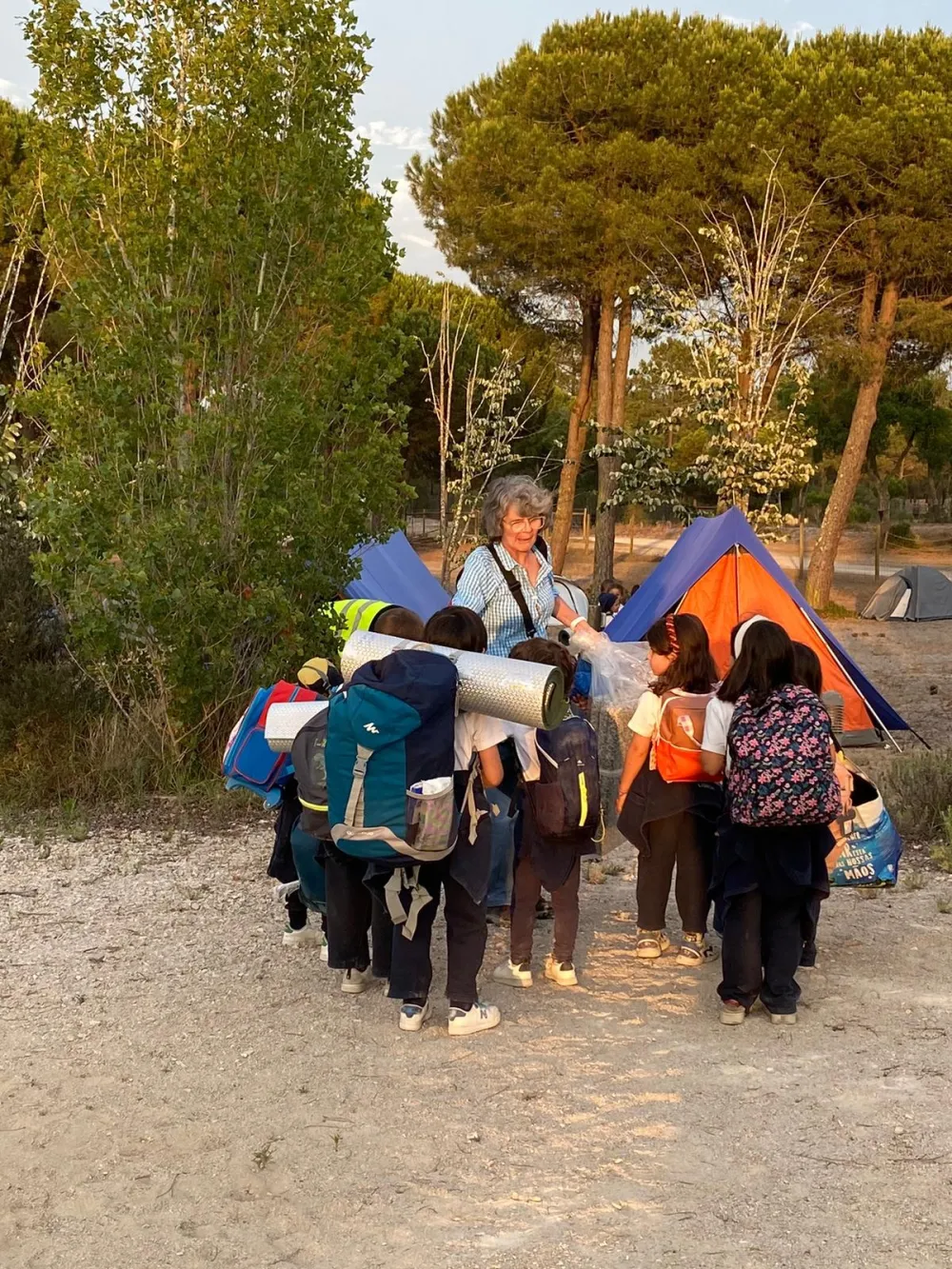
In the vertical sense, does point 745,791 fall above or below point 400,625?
below

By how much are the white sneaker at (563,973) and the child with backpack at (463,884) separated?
405 millimetres

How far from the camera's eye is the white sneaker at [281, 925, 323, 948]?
14.7ft

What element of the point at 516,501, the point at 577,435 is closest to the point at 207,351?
the point at 516,501

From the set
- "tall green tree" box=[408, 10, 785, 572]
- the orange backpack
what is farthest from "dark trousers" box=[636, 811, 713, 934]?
"tall green tree" box=[408, 10, 785, 572]

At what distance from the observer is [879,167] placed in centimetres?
1703

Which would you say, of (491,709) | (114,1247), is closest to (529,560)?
(491,709)

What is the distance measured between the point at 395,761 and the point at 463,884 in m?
0.51

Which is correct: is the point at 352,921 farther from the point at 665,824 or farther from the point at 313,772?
the point at 665,824

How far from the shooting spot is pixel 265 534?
6.56 meters

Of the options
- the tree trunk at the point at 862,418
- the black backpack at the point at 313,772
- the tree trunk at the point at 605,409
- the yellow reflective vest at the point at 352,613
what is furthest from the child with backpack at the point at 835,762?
the tree trunk at the point at 862,418

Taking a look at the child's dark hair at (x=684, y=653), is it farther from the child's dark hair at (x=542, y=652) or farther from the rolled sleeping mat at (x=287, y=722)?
the rolled sleeping mat at (x=287, y=722)

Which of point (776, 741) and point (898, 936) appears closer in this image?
point (776, 741)

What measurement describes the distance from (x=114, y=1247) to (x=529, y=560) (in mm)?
2749

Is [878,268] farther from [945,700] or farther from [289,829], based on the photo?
[289,829]
